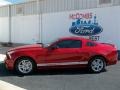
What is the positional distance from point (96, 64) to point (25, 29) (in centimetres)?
1643

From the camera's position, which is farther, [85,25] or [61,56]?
[85,25]

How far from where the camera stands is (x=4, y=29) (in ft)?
109

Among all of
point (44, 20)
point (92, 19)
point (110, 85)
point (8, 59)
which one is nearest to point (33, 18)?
point (44, 20)

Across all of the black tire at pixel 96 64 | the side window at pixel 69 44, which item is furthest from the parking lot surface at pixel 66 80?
the side window at pixel 69 44

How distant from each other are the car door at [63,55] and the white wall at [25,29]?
1418 centimetres

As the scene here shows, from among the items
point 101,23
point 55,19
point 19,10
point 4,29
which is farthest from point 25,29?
point 101,23

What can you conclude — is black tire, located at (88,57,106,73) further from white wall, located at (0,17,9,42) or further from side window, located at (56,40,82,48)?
white wall, located at (0,17,9,42)

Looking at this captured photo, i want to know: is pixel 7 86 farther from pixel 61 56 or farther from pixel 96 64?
pixel 96 64

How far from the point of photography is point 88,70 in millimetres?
14258

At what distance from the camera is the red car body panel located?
13789 mm

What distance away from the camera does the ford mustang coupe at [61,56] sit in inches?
542

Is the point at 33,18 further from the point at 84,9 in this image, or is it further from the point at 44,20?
the point at 84,9

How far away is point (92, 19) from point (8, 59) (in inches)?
381

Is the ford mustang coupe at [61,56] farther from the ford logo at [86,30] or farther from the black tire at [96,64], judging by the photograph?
the ford logo at [86,30]
